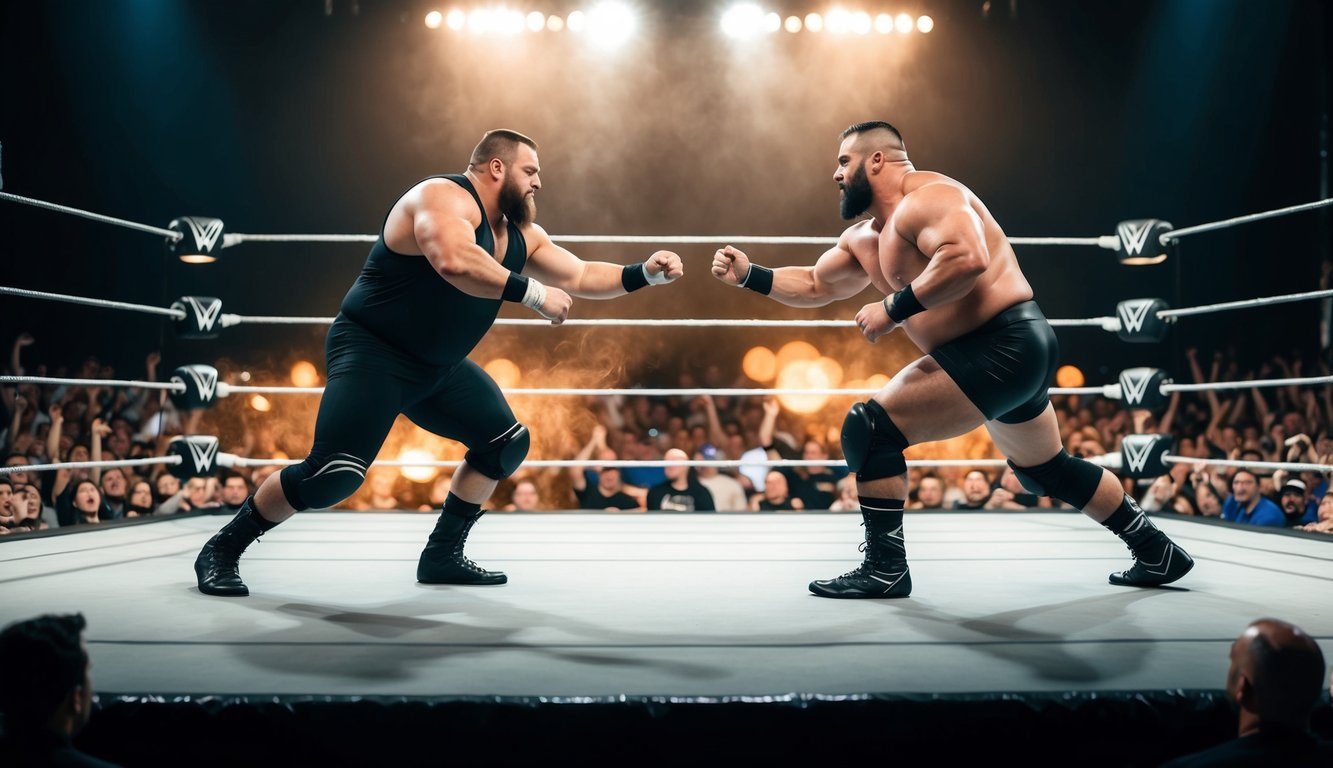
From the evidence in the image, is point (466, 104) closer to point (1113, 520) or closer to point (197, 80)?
point (197, 80)

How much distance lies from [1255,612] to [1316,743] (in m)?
0.80

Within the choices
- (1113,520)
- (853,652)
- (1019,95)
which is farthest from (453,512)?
(1019,95)

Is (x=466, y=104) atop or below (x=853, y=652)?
atop

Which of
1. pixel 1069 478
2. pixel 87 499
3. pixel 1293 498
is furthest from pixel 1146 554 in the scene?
pixel 87 499

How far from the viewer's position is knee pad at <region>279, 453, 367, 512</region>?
6.23 feet

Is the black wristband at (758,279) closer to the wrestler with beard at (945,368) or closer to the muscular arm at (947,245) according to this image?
the wrestler with beard at (945,368)

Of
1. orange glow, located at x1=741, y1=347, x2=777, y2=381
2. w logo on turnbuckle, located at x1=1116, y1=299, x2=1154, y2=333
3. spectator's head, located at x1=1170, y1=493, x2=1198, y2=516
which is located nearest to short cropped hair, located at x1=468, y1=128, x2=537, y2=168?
w logo on turnbuckle, located at x1=1116, y1=299, x2=1154, y2=333

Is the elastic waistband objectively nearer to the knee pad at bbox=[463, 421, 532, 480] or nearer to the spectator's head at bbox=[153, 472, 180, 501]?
the knee pad at bbox=[463, 421, 532, 480]

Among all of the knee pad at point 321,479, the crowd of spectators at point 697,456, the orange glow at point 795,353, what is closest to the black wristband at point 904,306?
the knee pad at point 321,479

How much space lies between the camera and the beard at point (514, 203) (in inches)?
83.9

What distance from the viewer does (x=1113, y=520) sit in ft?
6.79

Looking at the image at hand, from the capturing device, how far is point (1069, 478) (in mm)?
2068

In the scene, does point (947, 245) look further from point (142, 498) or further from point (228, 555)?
point (142, 498)

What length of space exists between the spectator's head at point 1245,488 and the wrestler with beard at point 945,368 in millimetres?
2398
